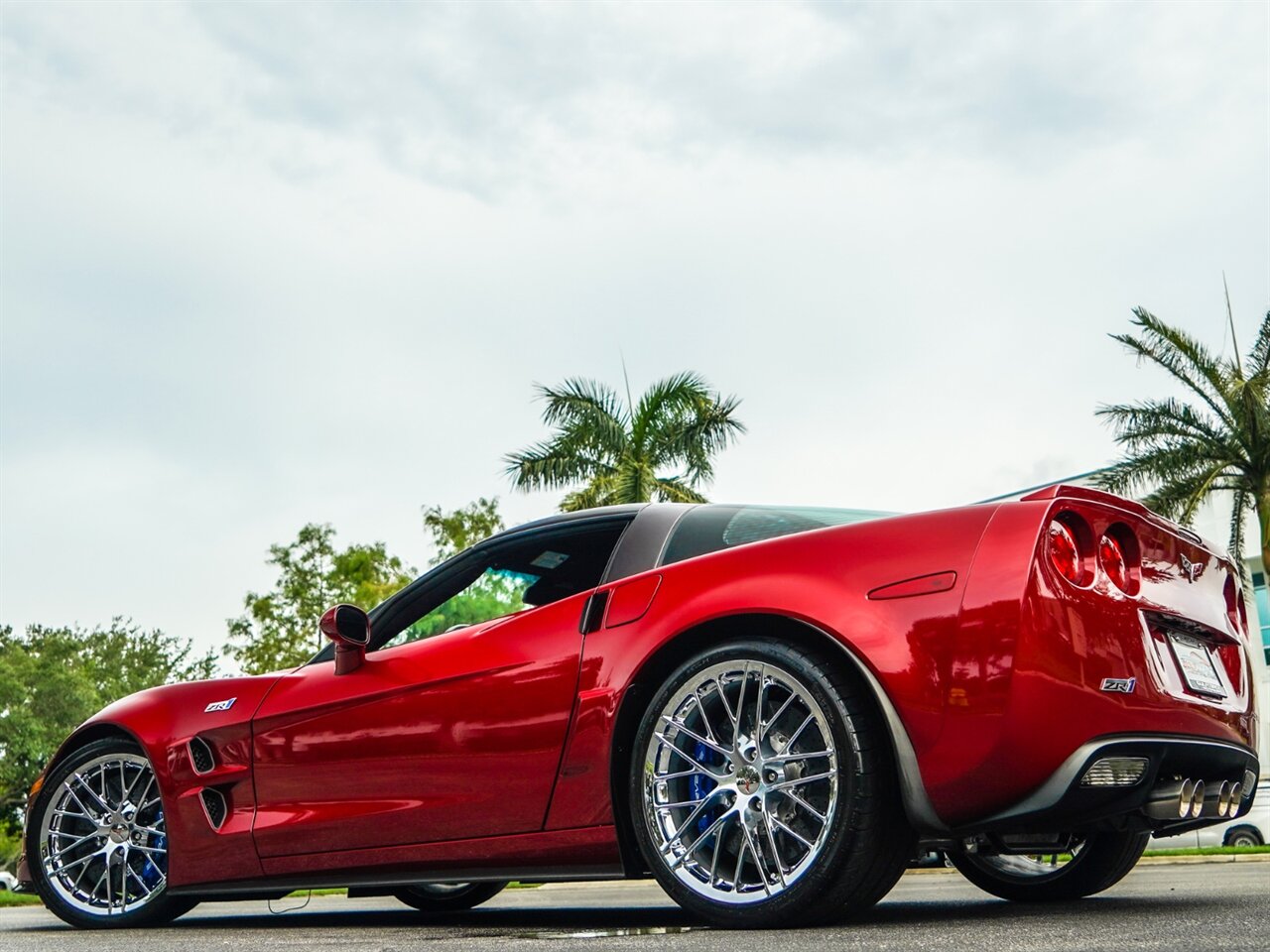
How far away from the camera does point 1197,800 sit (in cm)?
347

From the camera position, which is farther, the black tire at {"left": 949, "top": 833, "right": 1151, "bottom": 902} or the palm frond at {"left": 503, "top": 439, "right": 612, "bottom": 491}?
the palm frond at {"left": 503, "top": 439, "right": 612, "bottom": 491}

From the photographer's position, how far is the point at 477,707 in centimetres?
417

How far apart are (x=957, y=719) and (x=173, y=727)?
3165 mm

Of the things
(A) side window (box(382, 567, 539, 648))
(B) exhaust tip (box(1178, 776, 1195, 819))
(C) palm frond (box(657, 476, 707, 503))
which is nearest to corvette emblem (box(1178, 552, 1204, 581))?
(B) exhaust tip (box(1178, 776, 1195, 819))

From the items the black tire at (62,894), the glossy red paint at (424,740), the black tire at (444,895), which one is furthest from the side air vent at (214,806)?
the black tire at (444,895)

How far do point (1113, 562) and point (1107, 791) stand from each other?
2.00 feet

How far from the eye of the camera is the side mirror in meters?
4.63

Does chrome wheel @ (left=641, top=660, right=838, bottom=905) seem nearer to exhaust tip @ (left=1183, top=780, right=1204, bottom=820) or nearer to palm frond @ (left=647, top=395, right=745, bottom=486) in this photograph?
exhaust tip @ (left=1183, top=780, right=1204, bottom=820)

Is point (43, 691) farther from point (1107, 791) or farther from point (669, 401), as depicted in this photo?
point (1107, 791)

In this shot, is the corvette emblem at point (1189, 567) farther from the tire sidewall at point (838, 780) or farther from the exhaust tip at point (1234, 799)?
the tire sidewall at point (838, 780)

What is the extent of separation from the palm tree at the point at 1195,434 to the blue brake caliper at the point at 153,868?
63.2 ft

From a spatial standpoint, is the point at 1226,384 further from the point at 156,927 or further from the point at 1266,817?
the point at 156,927

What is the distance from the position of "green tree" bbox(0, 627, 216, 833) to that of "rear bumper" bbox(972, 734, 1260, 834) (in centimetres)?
4380

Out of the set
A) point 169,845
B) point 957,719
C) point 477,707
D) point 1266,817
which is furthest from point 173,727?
point 1266,817
